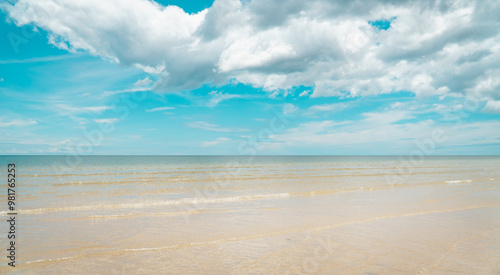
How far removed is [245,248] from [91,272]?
388 cm

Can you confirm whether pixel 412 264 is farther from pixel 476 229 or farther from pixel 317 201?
pixel 317 201

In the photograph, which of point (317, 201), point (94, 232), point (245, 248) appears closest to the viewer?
point (245, 248)

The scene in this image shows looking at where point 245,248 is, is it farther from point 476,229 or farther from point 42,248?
point 476,229

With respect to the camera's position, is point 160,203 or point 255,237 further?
point 160,203

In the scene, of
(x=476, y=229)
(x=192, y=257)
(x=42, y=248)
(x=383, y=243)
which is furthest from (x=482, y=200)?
(x=42, y=248)

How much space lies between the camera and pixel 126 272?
6602 millimetres

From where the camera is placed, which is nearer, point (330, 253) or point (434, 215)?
point (330, 253)

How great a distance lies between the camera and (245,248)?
27.3 ft

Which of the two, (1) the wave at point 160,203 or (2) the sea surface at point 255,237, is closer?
(2) the sea surface at point 255,237

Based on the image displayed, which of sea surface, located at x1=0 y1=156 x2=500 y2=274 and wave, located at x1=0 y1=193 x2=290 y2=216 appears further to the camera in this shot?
wave, located at x1=0 y1=193 x2=290 y2=216

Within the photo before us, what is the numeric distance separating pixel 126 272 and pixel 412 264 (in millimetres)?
6716

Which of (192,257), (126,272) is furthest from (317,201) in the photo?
(126,272)

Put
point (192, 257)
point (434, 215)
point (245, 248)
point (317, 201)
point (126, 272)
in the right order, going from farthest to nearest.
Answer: point (317, 201)
point (434, 215)
point (245, 248)
point (192, 257)
point (126, 272)

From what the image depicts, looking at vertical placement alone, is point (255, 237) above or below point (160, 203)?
below
